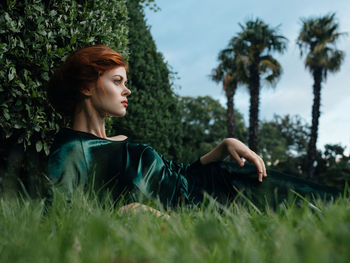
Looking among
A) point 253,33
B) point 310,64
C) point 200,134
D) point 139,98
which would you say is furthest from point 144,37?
point 200,134

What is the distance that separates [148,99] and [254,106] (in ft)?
49.1

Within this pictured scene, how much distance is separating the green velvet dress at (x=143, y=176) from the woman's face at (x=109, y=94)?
12.3 inches

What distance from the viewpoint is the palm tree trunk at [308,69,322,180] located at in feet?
71.1

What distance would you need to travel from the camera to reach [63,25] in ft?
12.5

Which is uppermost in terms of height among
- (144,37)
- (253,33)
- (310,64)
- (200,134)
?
(253,33)

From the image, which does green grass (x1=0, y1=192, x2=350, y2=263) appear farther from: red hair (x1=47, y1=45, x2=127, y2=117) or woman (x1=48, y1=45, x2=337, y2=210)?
red hair (x1=47, y1=45, x2=127, y2=117)

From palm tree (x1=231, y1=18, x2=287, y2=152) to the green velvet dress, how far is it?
18804 millimetres

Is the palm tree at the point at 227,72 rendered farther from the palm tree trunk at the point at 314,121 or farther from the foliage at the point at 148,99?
the foliage at the point at 148,99

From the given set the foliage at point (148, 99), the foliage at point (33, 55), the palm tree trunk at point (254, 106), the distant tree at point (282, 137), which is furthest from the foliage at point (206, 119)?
the foliage at point (33, 55)

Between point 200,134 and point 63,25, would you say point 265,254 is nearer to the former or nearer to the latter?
point 63,25

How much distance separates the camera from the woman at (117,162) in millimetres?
2568

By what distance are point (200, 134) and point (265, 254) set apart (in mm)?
35255

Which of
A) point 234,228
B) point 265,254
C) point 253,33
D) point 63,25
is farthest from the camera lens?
point 253,33

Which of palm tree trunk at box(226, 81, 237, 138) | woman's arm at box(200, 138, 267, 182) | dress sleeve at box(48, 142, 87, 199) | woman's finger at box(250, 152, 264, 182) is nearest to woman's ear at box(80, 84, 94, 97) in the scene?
dress sleeve at box(48, 142, 87, 199)
